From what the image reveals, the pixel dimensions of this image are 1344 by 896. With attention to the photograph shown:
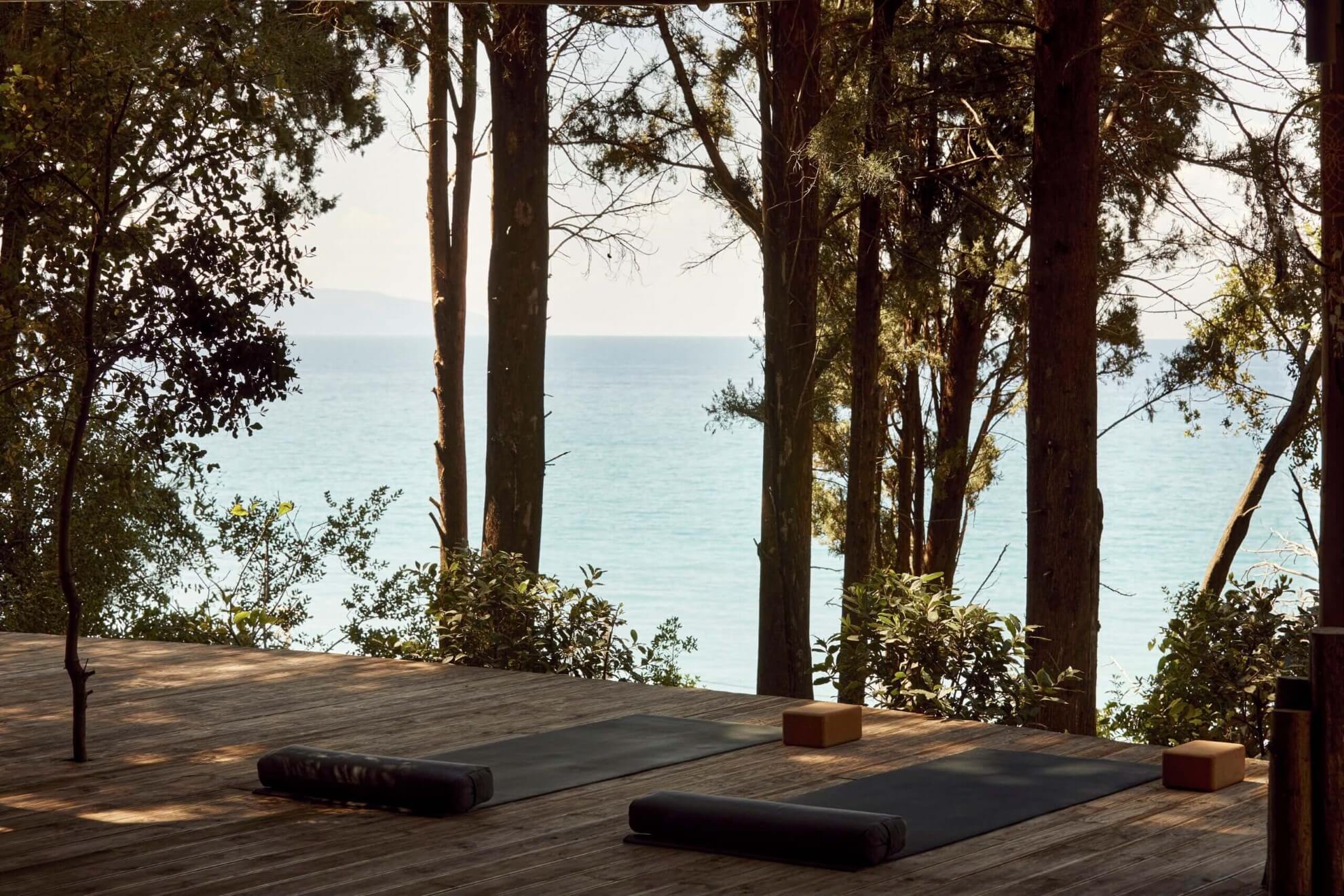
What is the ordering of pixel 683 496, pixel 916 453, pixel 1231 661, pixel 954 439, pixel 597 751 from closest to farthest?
pixel 597 751
pixel 1231 661
pixel 954 439
pixel 916 453
pixel 683 496

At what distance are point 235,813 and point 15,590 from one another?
5620 mm

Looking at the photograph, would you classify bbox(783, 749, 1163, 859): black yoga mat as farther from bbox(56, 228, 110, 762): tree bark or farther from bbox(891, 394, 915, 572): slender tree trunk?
bbox(891, 394, 915, 572): slender tree trunk

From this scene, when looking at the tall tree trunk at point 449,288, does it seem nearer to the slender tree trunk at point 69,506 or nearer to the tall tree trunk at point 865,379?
the tall tree trunk at point 865,379

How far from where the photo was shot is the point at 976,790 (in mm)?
4469

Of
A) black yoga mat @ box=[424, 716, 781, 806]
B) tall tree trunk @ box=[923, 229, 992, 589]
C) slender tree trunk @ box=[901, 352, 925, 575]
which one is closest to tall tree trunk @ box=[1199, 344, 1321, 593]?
tall tree trunk @ box=[923, 229, 992, 589]

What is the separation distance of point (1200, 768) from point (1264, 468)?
841cm

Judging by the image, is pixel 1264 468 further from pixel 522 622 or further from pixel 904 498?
pixel 522 622

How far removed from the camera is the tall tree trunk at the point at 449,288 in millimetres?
11062

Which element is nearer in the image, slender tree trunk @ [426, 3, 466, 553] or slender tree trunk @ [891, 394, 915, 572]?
slender tree trunk @ [426, 3, 466, 553]

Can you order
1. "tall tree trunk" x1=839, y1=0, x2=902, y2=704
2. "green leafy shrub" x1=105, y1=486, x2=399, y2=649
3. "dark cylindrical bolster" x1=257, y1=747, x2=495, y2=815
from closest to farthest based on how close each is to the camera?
"dark cylindrical bolster" x1=257, y1=747, x2=495, y2=815 → "tall tree trunk" x1=839, y1=0, x2=902, y2=704 → "green leafy shrub" x1=105, y1=486, x2=399, y2=649

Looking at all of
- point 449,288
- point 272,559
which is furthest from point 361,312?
point 272,559

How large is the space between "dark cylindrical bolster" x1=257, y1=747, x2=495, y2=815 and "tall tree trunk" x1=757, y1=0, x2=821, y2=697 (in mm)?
4496

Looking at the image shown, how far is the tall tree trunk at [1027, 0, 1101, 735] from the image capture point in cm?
695

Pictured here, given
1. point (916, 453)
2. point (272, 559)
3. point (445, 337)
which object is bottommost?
point (272, 559)
